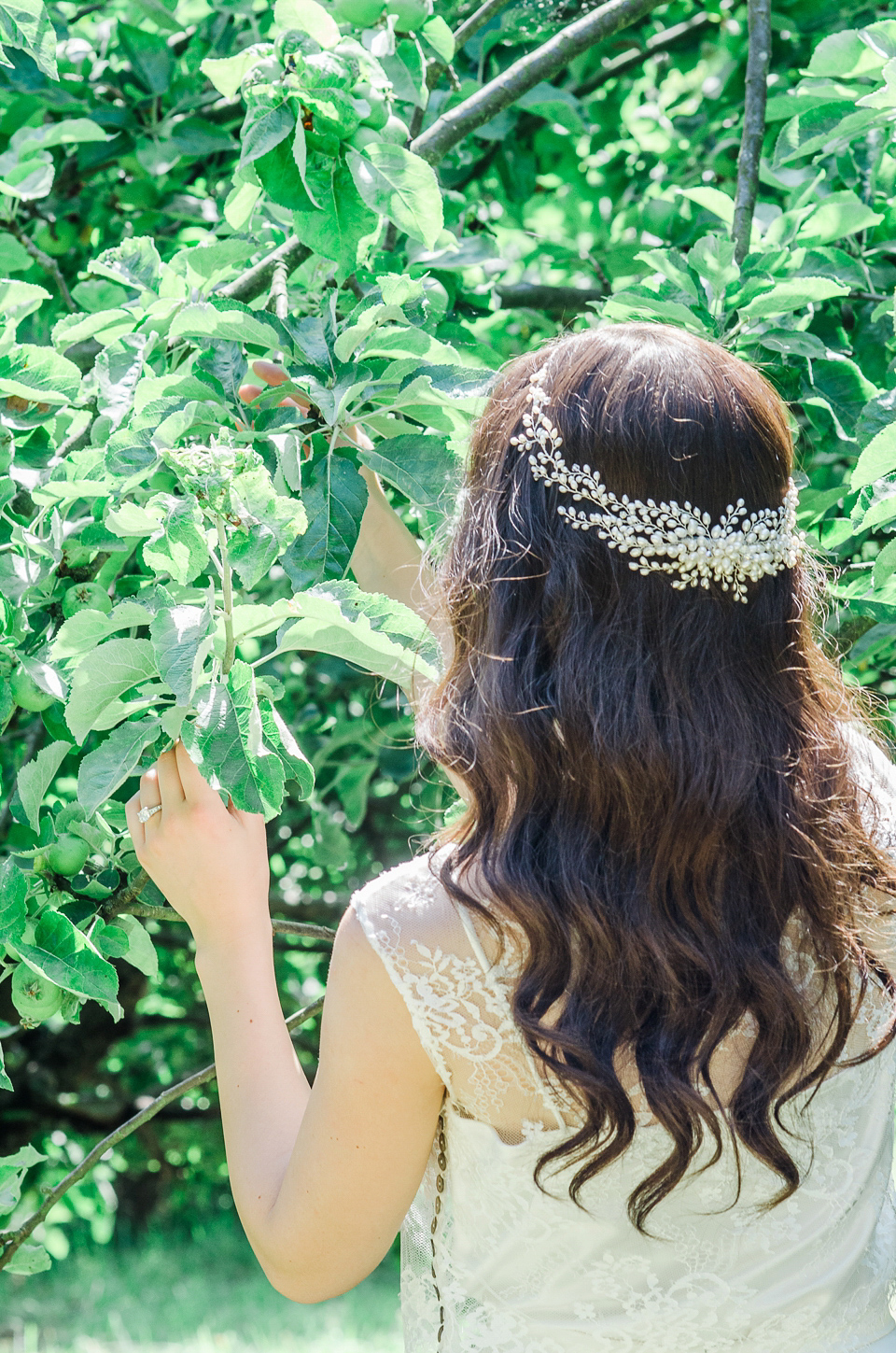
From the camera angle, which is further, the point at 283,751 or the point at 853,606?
the point at 853,606

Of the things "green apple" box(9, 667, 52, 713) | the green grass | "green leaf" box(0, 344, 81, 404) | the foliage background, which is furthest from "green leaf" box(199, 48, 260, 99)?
the green grass

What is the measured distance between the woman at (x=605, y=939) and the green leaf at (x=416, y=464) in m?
0.13

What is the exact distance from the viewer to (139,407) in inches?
50.8

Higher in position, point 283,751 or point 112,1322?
point 283,751

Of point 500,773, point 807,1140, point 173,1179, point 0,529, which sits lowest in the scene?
point 173,1179

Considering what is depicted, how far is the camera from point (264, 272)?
5.27ft

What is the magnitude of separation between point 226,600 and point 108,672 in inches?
5.8

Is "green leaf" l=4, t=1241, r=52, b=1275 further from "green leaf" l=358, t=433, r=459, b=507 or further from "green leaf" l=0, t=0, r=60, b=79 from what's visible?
"green leaf" l=0, t=0, r=60, b=79

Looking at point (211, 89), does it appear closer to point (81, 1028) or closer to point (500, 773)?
point (500, 773)

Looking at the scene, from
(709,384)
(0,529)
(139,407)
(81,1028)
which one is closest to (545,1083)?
(709,384)

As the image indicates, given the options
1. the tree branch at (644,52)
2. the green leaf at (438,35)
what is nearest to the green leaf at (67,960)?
the green leaf at (438,35)

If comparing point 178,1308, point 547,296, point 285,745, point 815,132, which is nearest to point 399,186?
point 285,745

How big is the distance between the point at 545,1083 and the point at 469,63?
1992 mm

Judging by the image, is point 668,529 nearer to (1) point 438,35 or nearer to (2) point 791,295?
(2) point 791,295
